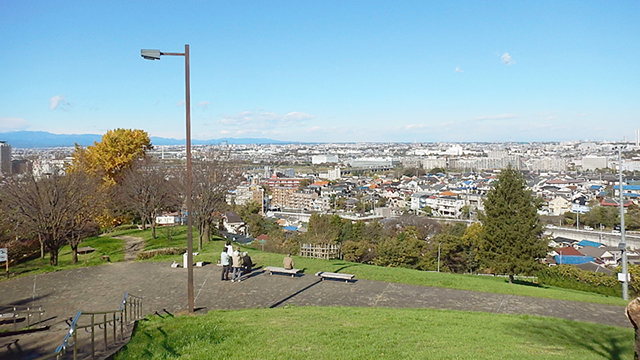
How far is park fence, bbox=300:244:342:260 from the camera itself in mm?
17219

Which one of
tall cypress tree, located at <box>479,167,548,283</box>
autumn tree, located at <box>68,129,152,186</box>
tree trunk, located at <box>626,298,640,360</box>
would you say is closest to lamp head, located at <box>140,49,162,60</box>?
tree trunk, located at <box>626,298,640,360</box>

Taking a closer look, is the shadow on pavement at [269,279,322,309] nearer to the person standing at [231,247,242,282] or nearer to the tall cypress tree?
the person standing at [231,247,242,282]

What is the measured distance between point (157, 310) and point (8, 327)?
2804 mm

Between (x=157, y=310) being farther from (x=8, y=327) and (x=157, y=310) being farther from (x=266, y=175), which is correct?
(x=266, y=175)

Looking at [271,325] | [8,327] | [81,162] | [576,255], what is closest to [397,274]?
[271,325]

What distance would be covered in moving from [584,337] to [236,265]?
27.9 ft

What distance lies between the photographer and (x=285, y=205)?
11006cm

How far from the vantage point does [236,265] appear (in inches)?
488

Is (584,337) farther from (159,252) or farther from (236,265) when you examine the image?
(159,252)

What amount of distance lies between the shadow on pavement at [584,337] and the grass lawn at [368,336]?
2 cm

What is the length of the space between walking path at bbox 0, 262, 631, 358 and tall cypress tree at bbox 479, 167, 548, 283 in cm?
645

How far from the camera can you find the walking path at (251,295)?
1033 centimetres

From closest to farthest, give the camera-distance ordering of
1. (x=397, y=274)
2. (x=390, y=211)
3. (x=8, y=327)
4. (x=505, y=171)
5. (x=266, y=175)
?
(x=8, y=327)
(x=397, y=274)
(x=505, y=171)
(x=390, y=211)
(x=266, y=175)

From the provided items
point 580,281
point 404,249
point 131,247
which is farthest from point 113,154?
point 580,281
